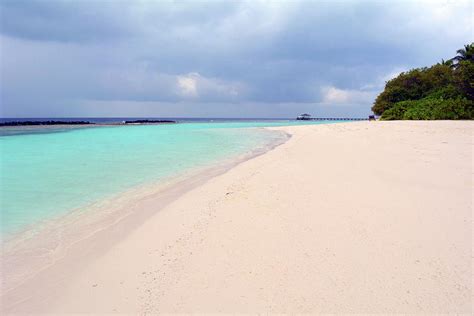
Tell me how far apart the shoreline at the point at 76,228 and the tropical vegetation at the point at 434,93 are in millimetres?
32105

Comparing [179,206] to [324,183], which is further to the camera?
[324,183]

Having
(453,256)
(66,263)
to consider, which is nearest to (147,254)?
(66,263)

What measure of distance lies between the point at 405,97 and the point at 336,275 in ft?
155

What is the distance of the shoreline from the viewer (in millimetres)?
3652

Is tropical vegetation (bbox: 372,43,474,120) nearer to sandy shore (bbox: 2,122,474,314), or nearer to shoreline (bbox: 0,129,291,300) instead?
sandy shore (bbox: 2,122,474,314)

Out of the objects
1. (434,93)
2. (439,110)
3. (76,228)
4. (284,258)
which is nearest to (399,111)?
(434,93)

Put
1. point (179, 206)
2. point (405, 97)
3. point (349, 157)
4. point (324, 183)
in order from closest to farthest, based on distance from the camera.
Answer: point (179, 206), point (324, 183), point (349, 157), point (405, 97)

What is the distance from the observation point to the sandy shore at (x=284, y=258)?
8.59 feet

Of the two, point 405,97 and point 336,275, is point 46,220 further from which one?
point 405,97

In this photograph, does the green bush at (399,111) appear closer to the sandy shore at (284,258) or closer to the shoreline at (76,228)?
the sandy shore at (284,258)

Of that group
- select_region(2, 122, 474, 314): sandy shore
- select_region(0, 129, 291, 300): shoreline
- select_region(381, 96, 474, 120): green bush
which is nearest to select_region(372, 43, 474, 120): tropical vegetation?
select_region(381, 96, 474, 120): green bush

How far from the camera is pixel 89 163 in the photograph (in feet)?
38.5

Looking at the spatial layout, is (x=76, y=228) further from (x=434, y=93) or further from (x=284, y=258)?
(x=434, y=93)

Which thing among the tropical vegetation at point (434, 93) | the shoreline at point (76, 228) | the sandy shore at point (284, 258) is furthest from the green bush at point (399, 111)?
the shoreline at point (76, 228)
